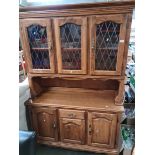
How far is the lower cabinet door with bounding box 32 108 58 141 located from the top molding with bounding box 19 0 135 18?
1.01m

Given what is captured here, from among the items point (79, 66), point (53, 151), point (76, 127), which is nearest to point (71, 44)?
point (79, 66)

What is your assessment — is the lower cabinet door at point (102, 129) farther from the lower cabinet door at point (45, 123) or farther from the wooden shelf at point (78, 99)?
the lower cabinet door at point (45, 123)

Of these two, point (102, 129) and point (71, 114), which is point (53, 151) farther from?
point (102, 129)

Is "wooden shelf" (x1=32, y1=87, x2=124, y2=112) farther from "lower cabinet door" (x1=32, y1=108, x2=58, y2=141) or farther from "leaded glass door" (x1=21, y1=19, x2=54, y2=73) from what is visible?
"leaded glass door" (x1=21, y1=19, x2=54, y2=73)

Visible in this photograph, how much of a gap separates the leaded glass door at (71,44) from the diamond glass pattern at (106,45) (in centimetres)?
13

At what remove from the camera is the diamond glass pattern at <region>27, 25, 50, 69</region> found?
5.85 feet

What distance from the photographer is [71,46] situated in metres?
1.78

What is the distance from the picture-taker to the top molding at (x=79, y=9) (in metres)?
1.51

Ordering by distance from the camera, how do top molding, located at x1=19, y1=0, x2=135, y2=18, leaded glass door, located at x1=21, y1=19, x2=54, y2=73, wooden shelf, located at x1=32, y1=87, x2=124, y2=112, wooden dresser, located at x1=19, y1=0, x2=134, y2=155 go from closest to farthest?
top molding, located at x1=19, y1=0, x2=135, y2=18 → wooden dresser, located at x1=19, y1=0, x2=134, y2=155 → leaded glass door, located at x1=21, y1=19, x2=54, y2=73 → wooden shelf, located at x1=32, y1=87, x2=124, y2=112

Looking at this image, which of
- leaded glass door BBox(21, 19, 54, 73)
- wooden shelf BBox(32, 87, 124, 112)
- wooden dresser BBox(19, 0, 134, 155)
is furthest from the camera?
wooden shelf BBox(32, 87, 124, 112)

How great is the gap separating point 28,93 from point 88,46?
96 cm

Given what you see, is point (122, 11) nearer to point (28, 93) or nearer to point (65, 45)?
point (65, 45)

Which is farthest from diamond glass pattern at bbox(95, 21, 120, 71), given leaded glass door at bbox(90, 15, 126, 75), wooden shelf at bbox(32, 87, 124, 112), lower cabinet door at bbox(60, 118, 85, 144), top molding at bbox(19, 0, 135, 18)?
lower cabinet door at bbox(60, 118, 85, 144)
